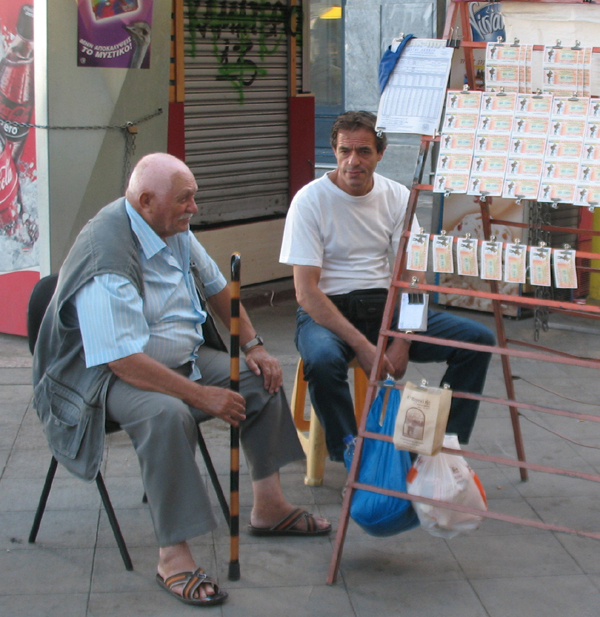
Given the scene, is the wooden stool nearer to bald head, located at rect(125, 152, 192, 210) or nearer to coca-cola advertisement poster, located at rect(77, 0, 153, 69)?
bald head, located at rect(125, 152, 192, 210)

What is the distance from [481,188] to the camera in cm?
273

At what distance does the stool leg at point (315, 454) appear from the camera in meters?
3.58

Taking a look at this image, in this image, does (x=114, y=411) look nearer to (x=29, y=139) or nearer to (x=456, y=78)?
(x=29, y=139)

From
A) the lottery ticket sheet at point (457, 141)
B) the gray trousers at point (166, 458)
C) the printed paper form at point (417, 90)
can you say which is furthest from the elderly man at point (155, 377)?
the lottery ticket sheet at point (457, 141)

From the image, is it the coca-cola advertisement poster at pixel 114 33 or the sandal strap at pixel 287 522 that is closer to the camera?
the sandal strap at pixel 287 522

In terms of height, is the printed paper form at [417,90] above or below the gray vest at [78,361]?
above

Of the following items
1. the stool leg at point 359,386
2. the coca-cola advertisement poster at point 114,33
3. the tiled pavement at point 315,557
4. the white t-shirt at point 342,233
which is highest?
the coca-cola advertisement poster at point 114,33

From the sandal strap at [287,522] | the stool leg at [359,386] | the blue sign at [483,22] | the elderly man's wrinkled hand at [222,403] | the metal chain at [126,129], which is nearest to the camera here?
the elderly man's wrinkled hand at [222,403]

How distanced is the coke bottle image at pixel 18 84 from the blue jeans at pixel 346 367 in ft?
7.41

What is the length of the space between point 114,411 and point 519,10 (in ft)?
11.7

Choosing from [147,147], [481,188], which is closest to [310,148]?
[147,147]

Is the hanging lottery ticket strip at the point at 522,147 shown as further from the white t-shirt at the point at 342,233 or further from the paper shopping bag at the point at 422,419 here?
the white t-shirt at the point at 342,233

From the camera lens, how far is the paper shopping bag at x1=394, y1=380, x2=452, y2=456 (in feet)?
9.01

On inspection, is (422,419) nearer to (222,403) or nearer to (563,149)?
Answer: (222,403)
